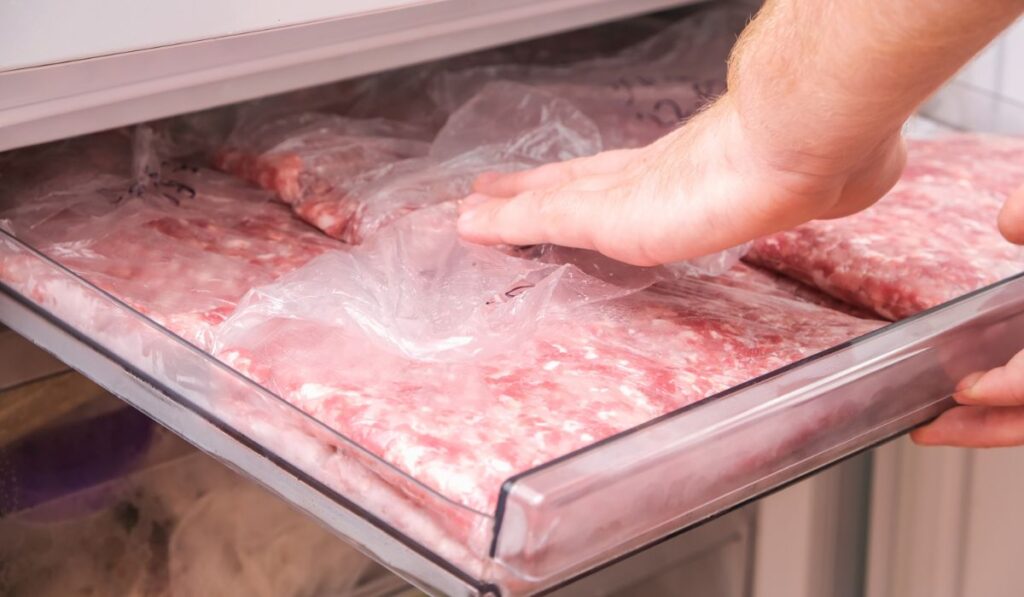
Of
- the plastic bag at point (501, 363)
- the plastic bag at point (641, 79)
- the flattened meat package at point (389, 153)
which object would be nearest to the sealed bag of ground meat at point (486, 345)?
the plastic bag at point (501, 363)

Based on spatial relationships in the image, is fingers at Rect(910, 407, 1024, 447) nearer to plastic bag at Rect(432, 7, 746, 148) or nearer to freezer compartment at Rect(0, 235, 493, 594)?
freezer compartment at Rect(0, 235, 493, 594)

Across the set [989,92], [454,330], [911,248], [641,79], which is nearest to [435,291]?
[454,330]

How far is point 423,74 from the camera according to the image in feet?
5.01

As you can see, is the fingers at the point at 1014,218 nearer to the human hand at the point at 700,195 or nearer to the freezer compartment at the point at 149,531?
the human hand at the point at 700,195

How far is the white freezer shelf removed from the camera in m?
0.88

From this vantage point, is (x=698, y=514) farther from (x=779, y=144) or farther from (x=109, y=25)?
(x=109, y=25)

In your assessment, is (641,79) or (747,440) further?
(641,79)

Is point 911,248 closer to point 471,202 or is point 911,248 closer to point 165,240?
point 471,202

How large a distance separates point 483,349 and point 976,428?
37 cm

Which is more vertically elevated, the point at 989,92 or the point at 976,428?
the point at 989,92

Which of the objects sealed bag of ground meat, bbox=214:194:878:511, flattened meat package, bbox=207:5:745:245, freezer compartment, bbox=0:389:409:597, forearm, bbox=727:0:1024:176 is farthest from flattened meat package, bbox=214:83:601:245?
forearm, bbox=727:0:1024:176

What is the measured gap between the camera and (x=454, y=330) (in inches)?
35.1

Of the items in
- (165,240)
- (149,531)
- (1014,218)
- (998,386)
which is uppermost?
(1014,218)

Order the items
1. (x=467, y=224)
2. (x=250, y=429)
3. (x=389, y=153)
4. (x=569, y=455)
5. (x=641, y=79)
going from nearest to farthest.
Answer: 1. (x=569, y=455)
2. (x=250, y=429)
3. (x=467, y=224)
4. (x=389, y=153)
5. (x=641, y=79)
